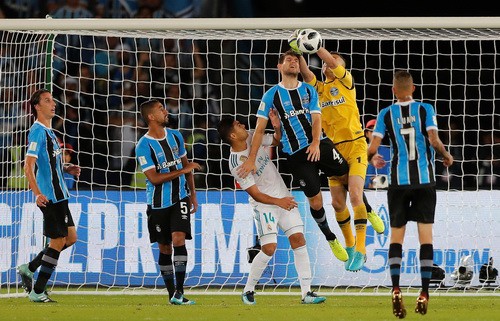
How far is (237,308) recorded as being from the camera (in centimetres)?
1027

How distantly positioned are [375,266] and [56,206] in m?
3.98

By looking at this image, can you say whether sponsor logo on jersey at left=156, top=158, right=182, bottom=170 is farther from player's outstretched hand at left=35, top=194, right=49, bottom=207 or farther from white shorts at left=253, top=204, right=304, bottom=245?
player's outstretched hand at left=35, top=194, right=49, bottom=207

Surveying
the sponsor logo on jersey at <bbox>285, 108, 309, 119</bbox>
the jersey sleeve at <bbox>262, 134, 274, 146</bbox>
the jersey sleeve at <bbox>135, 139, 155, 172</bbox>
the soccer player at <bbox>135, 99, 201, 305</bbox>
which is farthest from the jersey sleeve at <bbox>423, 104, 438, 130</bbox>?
the jersey sleeve at <bbox>135, 139, 155, 172</bbox>

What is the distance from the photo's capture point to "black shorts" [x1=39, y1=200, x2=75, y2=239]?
35.7 ft

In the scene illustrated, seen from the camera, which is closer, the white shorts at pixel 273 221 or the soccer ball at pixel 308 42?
the soccer ball at pixel 308 42

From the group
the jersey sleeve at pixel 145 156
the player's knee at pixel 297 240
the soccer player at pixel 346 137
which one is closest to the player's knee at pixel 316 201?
the soccer player at pixel 346 137

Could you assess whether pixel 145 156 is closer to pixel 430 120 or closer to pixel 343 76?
pixel 343 76

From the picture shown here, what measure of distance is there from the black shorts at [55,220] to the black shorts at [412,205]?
3.36 m

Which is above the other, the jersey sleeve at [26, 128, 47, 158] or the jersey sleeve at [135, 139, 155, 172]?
the jersey sleeve at [26, 128, 47, 158]

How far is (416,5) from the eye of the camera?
60.2 feet

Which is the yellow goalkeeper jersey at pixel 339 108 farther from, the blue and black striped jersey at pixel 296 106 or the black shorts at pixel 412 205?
the black shorts at pixel 412 205

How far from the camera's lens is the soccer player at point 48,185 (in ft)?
35.7

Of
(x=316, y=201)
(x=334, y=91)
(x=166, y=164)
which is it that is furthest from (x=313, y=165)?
(x=166, y=164)

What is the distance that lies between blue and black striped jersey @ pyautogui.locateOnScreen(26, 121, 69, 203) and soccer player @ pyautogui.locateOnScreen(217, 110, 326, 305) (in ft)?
5.46
